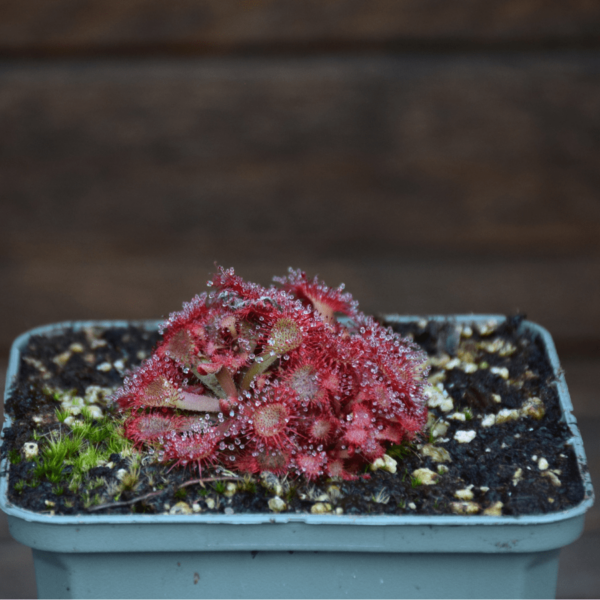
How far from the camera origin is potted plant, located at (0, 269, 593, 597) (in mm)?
660

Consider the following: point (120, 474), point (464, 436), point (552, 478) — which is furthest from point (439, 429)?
point (120, 474)

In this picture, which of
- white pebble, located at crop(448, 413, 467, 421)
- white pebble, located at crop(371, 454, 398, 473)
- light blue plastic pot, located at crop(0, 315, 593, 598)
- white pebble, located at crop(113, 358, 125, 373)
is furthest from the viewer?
white pebble, located at crop(113, 358, 125, 373)

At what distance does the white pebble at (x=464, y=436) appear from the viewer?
32.5 inches

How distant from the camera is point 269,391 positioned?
0.75 metres

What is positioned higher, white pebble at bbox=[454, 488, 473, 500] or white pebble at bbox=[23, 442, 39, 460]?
white pebble at bbox=[23, 442, 39, 460]

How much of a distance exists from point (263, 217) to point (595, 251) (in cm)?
68

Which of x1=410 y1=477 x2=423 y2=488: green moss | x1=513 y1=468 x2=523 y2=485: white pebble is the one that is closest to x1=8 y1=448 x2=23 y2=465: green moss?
x1=410 y1=477 x2=423 y2=488: green moss

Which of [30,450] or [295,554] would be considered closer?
[295,554]

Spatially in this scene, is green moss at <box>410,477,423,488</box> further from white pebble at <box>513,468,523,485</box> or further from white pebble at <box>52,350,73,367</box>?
white pebble at <box>52,350,73,367</box>

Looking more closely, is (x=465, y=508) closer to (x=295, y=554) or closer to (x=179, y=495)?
(x=295, y=554)

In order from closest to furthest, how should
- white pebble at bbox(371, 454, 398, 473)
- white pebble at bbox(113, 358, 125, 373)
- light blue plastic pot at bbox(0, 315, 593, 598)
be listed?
light blue plastic pot at bbox(0, 315, 593, 598) < white pebble at bbox(371, 454, 398, 473) < white pebble at bbox(113, 358, 125, 373)

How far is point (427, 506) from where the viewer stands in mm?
697

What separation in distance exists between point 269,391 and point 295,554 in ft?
0.56

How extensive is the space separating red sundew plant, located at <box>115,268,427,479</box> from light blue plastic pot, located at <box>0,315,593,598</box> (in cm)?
8
